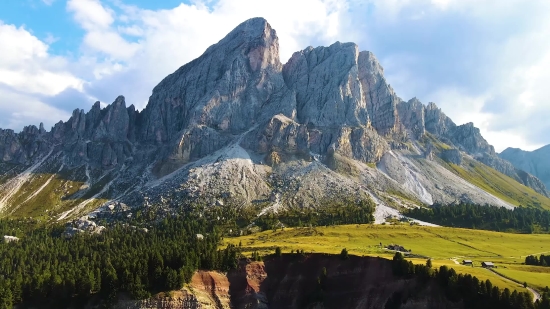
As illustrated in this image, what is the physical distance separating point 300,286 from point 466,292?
46.1 meters

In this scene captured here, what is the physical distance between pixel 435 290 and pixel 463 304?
748cm

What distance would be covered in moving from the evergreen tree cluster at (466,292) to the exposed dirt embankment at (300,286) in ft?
7.02

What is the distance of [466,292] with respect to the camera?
319ft

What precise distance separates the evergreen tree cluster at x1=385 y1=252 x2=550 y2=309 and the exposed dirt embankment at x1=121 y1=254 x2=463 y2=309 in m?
2.14

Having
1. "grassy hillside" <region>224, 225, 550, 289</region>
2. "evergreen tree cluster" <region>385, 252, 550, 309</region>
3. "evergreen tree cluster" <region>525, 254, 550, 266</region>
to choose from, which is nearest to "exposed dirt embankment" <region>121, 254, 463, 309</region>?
"evergreen tree cluster" <region>385, 252, 550, 309</region>

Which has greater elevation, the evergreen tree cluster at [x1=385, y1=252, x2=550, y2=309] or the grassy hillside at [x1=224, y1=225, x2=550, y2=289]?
the grassy hillside at [x1=224, y1=225, x2=550, y2=289]

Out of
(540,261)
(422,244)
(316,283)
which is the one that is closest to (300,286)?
(316,283)

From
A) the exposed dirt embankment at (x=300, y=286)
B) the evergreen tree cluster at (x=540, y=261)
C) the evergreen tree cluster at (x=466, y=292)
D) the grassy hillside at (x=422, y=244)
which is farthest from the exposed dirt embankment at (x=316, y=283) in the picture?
the evergreen tree cluster at (x=540, y=261)

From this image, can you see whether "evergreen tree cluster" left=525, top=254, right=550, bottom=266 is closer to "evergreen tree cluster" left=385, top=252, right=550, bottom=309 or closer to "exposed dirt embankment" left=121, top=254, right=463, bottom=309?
"evergreen tree cluster" left=385, top=252, right=550, bottom=309

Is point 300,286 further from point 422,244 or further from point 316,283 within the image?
point 422,244

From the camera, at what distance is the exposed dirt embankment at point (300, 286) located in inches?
4441

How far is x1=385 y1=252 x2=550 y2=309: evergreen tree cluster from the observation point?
8731 centimetres

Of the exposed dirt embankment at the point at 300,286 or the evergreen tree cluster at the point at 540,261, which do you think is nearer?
the exposed dirt embankment at the point at 300,286

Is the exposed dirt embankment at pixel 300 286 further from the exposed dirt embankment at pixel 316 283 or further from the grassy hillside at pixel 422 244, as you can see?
the grassy hillside at pixel 422 244
